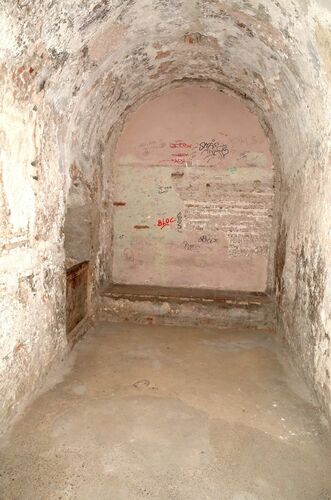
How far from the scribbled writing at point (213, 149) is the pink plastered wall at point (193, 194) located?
0.01m

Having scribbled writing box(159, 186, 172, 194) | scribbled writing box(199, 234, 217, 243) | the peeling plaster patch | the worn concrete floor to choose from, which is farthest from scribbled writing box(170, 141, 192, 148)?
the peeling plaster patch

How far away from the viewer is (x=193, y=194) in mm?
5438

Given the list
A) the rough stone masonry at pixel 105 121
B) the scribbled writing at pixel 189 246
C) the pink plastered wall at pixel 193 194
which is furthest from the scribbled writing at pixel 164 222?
the rough stone masonry at pixel 105 121

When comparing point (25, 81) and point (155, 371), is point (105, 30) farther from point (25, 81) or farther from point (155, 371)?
point (155, 371)

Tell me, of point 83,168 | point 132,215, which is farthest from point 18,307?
point 132,215

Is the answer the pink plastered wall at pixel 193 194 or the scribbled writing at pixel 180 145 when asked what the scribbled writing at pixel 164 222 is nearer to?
the pink plastered wall at pixel 193 194

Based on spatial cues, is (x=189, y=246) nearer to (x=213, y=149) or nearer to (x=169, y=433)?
(x=213, y=149)

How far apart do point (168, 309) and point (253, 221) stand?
1642mm

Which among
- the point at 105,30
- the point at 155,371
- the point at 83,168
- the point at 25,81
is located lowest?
the point at 155,371

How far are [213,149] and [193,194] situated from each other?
2.12 ft

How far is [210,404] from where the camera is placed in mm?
3131

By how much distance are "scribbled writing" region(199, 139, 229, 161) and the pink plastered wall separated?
0.01 metres

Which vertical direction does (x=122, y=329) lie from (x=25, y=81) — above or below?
below

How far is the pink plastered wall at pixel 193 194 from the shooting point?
533 cm
